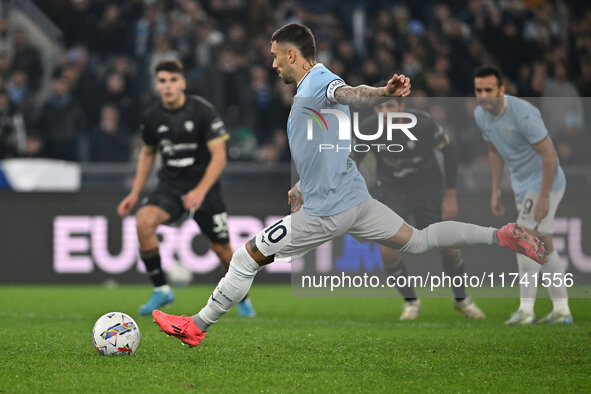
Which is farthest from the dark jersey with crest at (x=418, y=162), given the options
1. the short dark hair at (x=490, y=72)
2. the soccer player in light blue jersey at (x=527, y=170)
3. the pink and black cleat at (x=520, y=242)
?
the pink and black cleat at (x=520, y=242)

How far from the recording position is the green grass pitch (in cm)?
554

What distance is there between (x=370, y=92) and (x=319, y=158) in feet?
2.71

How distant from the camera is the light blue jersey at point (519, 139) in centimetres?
852

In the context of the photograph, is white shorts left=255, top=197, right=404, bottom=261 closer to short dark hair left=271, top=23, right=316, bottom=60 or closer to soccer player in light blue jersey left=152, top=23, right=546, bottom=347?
soccer player in light blue jersey left=152, top=23, right=546, bottom=347

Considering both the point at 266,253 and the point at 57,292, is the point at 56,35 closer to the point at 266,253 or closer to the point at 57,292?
the point at 57,292

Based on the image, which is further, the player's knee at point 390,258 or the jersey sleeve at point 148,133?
the jersey sleeve at point 148,133

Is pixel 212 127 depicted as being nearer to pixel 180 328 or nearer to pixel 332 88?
pixel 180 328

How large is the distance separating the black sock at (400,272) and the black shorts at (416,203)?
66 centimetres

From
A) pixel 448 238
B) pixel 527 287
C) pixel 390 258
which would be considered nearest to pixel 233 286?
pixel 448 238

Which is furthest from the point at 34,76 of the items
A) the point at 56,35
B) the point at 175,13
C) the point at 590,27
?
the point at 590,27

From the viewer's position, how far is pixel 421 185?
9055 millimetres

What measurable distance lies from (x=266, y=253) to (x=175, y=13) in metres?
11.8

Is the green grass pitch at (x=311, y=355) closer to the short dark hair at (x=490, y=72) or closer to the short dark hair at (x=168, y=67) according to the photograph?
the short dark hair at (x=490, y=72)

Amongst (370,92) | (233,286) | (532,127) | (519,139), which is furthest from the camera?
(519,139)
